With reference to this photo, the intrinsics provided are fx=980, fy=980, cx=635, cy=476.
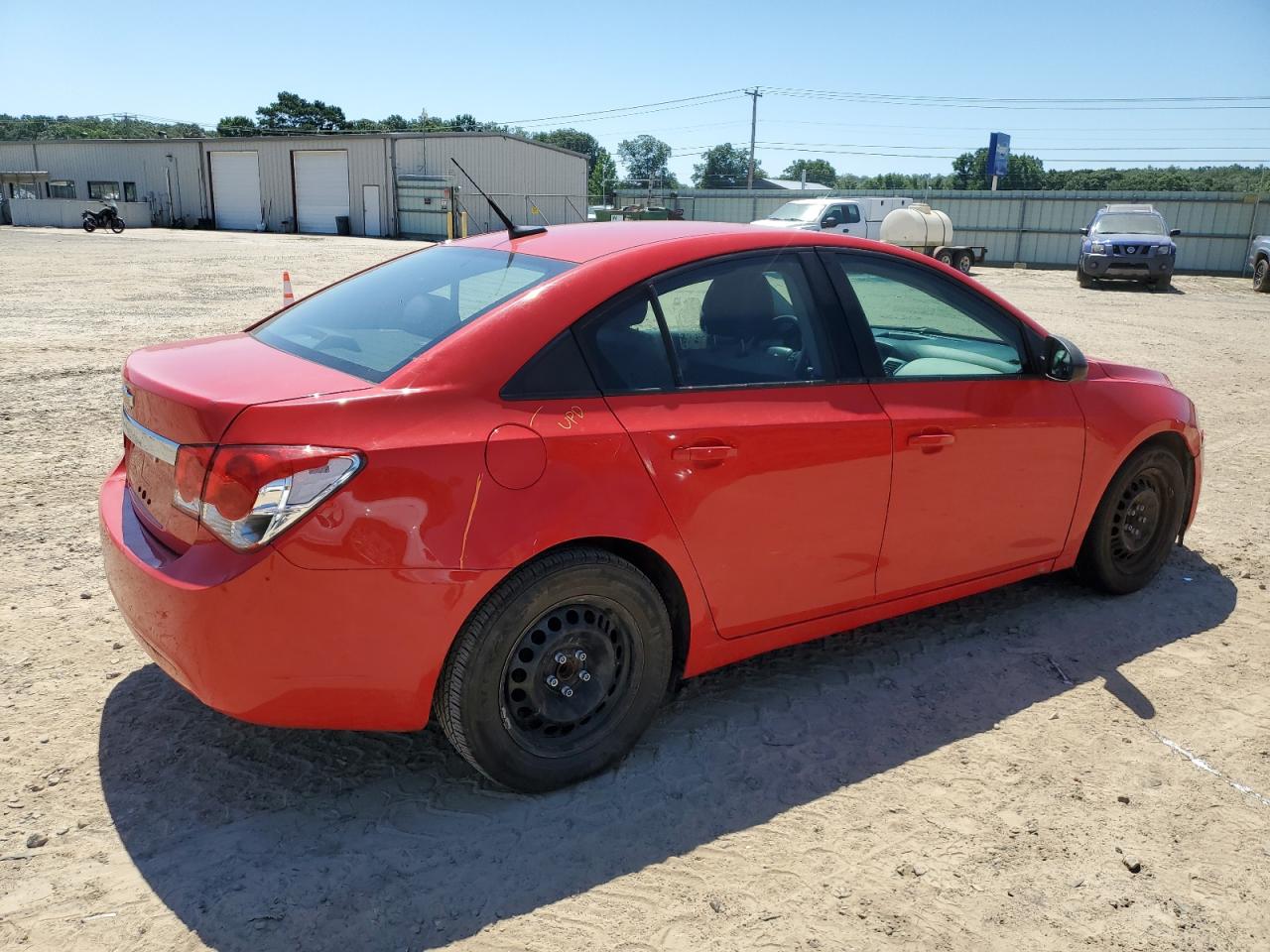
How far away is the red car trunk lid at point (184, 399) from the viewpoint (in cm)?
262

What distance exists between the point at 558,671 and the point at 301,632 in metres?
0.78

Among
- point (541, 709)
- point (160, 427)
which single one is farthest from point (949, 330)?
point (160, 427)

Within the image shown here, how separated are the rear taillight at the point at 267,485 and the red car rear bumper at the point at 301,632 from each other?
Answer: 7 centimetres

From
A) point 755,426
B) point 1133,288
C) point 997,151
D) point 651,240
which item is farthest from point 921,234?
point 755,426

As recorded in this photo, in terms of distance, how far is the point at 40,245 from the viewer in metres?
29.6

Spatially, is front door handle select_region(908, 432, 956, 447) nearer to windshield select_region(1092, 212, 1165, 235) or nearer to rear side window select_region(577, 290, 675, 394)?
rear side window select_region(577, 290, 675, 394)

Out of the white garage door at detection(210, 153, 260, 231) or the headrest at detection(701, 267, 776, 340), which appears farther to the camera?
the white garage door at detection(210, 153, 260, 231)

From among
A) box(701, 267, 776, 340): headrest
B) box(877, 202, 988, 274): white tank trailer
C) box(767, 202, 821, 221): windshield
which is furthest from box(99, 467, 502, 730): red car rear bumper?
box(877, 202, 988, 274): white tank trailer

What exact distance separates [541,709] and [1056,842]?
1.56 metres

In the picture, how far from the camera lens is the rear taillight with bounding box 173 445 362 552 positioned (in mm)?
2484

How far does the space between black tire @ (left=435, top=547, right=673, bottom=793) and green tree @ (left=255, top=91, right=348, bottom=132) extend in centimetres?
10406

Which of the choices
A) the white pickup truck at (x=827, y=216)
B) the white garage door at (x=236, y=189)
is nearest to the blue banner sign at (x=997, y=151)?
the white pickup truck at (x=827, y=216)

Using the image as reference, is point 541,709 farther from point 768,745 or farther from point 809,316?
point 809,316

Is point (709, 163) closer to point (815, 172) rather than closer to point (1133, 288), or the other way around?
point (815, 172)
